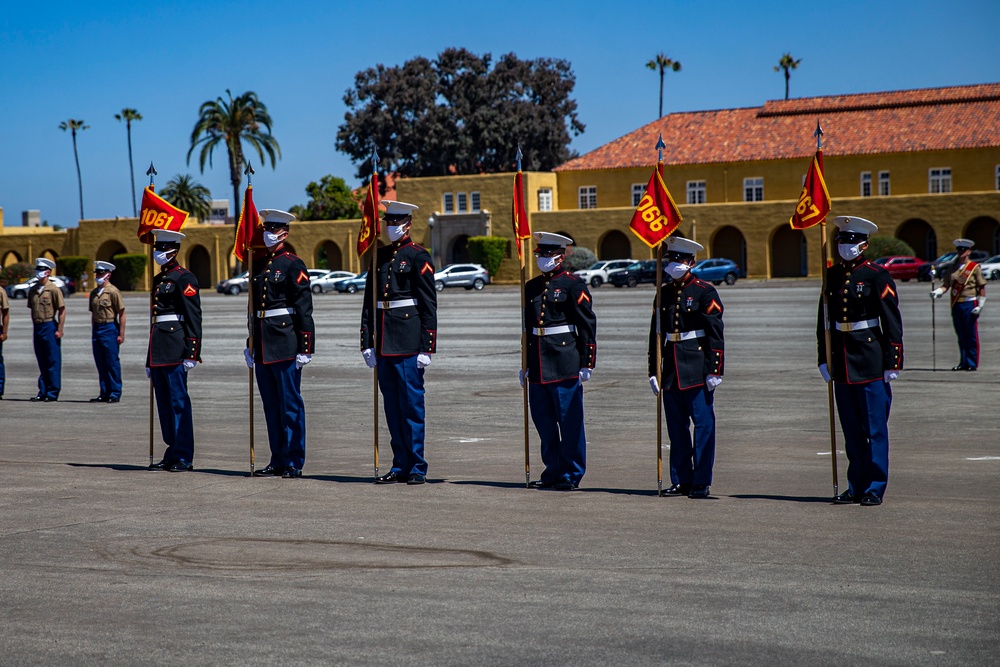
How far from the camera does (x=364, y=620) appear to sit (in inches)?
238

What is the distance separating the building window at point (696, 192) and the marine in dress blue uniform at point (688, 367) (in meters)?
67.6

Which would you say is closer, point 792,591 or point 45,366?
point 792,591

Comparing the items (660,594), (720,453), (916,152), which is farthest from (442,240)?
(660,594)

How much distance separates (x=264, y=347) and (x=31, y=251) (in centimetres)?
8656

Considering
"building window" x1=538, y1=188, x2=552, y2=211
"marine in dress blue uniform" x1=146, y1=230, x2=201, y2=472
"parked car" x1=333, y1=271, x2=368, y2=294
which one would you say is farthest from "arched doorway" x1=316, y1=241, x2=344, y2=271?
"marine in dress blue uniform" x1=146, y1=230, x2=201, y2=472

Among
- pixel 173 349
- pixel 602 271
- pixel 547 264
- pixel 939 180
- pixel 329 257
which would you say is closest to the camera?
pixel 547 264

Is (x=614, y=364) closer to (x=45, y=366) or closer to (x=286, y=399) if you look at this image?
(x=45, y=366)

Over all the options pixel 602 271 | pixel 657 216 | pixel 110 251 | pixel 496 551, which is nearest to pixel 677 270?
pixel 657 216

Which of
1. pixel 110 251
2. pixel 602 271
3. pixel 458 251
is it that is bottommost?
pixel 602 271

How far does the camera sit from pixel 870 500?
29.0ft

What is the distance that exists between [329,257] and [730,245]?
86.6 ft

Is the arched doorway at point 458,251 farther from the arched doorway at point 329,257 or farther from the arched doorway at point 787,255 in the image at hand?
the arched doorway at point 787,255

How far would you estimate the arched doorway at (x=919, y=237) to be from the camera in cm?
6762

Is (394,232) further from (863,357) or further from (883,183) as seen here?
(883,183)
